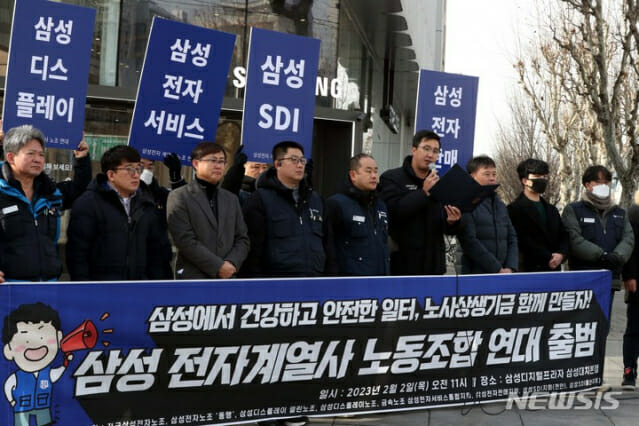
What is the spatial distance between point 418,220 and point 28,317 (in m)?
3.45

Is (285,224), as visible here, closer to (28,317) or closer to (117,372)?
(117,372)

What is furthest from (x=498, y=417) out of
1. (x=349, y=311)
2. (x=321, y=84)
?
(x=321, y=84)

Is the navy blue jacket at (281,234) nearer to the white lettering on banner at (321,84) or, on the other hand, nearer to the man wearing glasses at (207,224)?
the man wearing glasses at (207,224)

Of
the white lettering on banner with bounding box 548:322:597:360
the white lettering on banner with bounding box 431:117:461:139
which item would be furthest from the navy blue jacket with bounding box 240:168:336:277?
the white lettering on banner with bounding box 431:117:461:139

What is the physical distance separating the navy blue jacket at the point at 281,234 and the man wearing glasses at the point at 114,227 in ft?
2.29

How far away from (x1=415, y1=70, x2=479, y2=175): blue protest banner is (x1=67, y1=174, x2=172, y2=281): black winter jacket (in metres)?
4.42

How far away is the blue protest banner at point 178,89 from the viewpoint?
739 cm

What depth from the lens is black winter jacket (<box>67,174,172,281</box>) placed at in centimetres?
601

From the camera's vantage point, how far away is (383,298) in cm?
628

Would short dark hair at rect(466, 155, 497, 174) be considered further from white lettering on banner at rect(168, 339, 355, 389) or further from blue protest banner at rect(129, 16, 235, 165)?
white lettering on banner at rect(168, 339, 355, 389)

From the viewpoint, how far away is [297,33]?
1501 centimetres

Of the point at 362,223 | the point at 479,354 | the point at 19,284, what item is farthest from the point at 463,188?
the point at 19,284

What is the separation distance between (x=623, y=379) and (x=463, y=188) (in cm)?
242

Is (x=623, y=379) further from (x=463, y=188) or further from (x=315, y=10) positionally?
(x=315, y=10)
